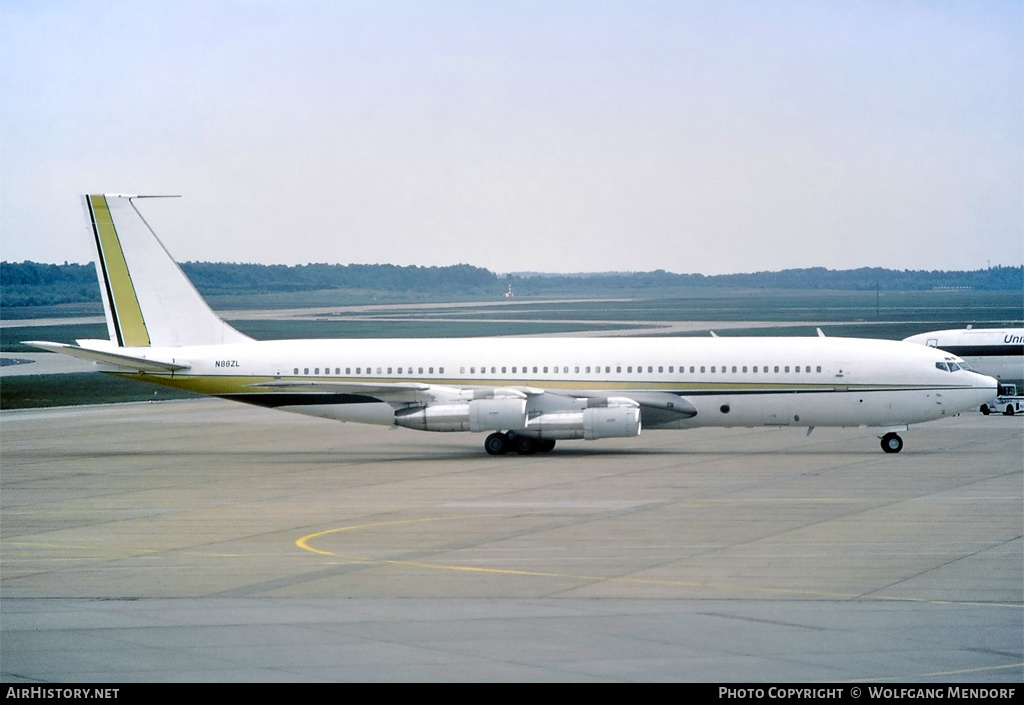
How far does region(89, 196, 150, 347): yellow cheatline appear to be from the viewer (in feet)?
165

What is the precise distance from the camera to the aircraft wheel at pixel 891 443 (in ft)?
152

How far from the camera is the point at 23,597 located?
72.2ft

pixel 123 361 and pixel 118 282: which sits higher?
pixel 118 282

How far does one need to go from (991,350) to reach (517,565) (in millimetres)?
55078

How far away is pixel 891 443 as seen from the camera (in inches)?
1825

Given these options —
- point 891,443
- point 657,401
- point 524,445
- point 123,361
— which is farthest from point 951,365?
point 123,361

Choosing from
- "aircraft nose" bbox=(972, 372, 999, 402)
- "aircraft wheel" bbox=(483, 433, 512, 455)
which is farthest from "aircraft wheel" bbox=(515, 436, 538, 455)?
"aircraft nose" bbox=(972, 372, 999, 402)

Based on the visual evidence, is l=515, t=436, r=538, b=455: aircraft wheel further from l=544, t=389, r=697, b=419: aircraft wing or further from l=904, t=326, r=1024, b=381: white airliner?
l=904, t=326, r=1024, b=381: white airliner

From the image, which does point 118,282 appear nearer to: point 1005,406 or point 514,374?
point 514,374

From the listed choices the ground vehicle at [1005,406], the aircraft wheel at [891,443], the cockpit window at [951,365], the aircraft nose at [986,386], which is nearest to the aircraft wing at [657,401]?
the aircraft wheel at [891,443]

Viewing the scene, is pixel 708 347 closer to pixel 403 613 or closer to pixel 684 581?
pixel 684 581

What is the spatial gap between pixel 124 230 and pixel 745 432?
1059 inches
